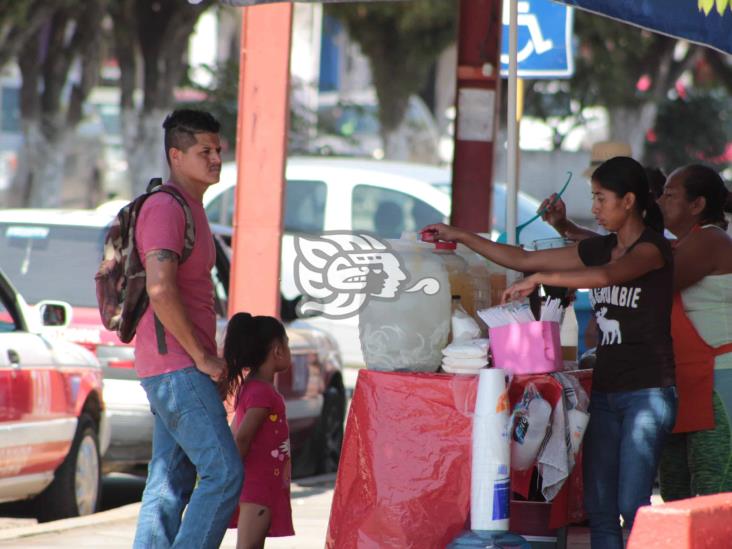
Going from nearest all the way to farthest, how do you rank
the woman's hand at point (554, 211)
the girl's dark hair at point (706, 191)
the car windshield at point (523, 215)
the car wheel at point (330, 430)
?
the girl's dark hair at point (706, 191) < the woman's hand at point (554, 211) < the car wheel at point (330, 430) < the car windshield at point (523, 215)

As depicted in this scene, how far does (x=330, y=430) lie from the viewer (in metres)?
11.7

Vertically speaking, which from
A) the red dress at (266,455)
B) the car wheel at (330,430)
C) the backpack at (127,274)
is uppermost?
the backpack at (127,274)

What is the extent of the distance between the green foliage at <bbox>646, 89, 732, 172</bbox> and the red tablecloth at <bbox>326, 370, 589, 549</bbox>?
106 ft

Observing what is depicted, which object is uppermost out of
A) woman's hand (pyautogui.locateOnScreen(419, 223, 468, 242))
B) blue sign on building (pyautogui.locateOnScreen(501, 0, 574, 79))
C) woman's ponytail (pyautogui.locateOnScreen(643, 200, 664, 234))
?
blue sign on building (pyautogui.locateOnScreen(501, 0, 574, 79))

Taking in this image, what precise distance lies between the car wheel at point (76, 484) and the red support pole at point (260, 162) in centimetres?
120

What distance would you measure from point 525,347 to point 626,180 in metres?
0.75

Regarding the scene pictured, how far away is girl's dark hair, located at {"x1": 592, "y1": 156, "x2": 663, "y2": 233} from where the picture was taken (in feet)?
18.7

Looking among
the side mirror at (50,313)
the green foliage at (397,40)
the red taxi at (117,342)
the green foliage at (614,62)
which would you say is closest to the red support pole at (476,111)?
the red taxi at (117,342)

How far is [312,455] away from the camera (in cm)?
1149

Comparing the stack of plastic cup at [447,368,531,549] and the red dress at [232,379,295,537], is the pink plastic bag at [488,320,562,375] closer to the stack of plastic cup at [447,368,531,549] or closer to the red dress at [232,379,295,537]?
the stack of plastic cup at [447,368,531,549]

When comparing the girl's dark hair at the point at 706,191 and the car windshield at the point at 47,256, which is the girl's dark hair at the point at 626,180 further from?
the car windshield at the point at 47,256

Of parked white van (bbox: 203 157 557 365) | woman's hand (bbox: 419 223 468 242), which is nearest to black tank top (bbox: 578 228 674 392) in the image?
woman's hand (bbox: 419 223 468 242)

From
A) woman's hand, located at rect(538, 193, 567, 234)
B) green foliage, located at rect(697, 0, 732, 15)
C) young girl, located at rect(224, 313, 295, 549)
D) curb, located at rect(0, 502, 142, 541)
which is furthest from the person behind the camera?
curb, located at rect(0, 502, 142, 541)

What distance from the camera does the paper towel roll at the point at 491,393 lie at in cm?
546
